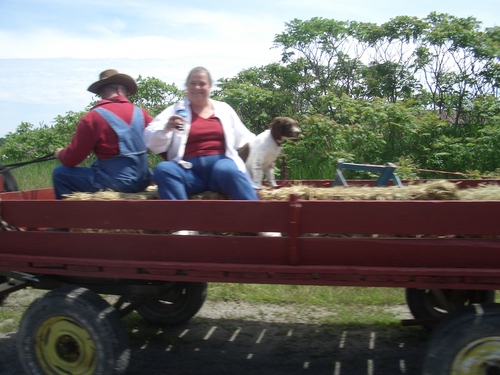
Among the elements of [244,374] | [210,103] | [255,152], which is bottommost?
[244,374]

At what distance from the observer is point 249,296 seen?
514 centimetres

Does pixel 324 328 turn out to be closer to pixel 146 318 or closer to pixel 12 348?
pixel 146 318

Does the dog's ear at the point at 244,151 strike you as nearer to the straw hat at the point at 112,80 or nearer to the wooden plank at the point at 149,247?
the straw hat at the point at 112,80

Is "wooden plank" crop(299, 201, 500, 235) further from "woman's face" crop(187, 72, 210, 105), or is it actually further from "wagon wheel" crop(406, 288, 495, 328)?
"woman's face" crop(187, 72, 210, 105)

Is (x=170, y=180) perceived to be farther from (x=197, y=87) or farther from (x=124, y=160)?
(x=197, y=87)

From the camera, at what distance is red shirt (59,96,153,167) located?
3.65 m

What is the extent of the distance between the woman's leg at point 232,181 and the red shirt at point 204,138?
0.23m

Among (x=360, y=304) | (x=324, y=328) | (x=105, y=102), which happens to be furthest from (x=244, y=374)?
(x=105, y=102)

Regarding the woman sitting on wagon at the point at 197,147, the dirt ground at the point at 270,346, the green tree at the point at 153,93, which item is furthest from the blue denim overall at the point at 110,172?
the green tree at the point at 153,93

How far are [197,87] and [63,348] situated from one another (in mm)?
1883

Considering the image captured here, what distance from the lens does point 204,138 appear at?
3.78 metres

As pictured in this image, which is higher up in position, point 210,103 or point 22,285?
point 210,103

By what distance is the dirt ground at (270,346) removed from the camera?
3707mm

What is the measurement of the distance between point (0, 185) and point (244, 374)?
2.65 metres
